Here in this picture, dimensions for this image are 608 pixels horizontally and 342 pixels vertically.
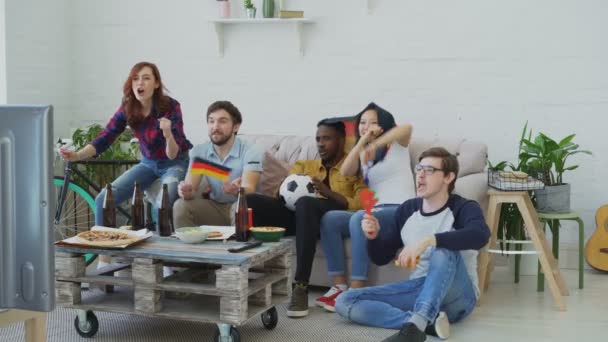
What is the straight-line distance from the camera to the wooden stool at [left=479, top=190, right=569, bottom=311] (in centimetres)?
393

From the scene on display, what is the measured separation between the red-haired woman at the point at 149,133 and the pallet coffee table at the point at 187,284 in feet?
2.64

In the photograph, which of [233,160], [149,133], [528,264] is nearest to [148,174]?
[149,133]

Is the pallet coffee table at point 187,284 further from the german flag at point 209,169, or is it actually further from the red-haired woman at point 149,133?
the red-haired woman at point 149,133

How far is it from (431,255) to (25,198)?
96.9 inches

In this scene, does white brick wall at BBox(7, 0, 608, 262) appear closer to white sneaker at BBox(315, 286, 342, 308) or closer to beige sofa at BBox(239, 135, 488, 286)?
beige sofa at BBox(239, 135, 488, 286)

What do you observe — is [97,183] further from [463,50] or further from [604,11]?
[604,11]

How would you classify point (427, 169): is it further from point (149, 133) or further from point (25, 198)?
point (25, 198)

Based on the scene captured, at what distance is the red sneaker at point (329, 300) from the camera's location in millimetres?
3832

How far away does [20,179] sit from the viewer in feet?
3.77

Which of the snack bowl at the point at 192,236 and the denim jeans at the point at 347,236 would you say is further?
the denim jeans at the point at 347,236

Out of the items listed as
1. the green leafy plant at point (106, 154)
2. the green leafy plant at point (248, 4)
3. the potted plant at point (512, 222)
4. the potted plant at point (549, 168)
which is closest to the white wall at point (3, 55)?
the green leafy plant at point (106, 154)

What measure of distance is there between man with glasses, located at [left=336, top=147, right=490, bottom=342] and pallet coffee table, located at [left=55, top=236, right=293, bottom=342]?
0.37m

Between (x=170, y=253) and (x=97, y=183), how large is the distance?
222 centimetres

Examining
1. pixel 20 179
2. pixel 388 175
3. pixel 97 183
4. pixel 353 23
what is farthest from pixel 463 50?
pixel 20 179
